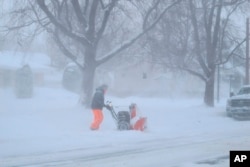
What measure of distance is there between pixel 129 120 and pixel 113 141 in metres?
2.50

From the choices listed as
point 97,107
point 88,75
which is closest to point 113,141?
point 97,107

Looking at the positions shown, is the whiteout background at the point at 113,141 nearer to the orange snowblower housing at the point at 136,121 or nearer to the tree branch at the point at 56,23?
the orange snowblower housing at the point at 136,121

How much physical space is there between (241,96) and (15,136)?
1442 cm

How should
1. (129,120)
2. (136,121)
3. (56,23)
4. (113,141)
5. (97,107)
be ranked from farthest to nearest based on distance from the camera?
(56,23), (136,121), (129,120), (97,107), (113,141)

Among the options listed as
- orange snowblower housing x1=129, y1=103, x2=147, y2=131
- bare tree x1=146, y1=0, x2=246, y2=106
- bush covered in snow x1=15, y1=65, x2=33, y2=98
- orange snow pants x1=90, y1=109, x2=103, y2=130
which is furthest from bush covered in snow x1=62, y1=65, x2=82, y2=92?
orange snow pants x1=90, y1=109, x2=103, y2=130

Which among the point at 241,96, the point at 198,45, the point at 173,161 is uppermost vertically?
the point at 198,45

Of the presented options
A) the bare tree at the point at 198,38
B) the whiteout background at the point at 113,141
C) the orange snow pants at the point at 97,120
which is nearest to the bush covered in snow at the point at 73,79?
the bare tree at the point at 198,38

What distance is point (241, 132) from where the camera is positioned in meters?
19.9

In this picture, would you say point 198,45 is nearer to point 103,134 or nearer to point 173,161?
point 103,134

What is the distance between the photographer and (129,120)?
18984 mm

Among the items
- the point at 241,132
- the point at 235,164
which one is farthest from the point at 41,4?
the point at 235,164

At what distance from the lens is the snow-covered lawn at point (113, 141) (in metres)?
12.7

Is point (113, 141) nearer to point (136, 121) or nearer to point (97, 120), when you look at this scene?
point (97, 120)

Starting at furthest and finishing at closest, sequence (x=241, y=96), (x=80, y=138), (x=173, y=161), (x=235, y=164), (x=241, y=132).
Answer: (x=241, y=96) < (x=241, y=132) < (x=80, y=138) < (x=173, y=161) < (x=235, y=164)
